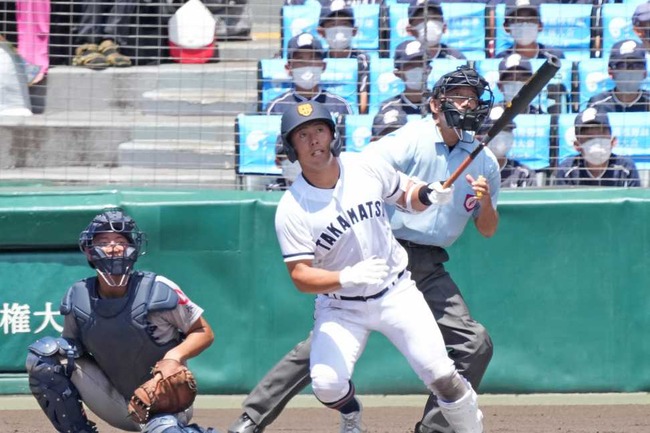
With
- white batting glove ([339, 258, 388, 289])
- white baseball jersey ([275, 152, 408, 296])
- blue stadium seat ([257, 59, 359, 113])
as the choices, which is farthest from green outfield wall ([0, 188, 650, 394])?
white batting glove ([339, 258, 388, 289])

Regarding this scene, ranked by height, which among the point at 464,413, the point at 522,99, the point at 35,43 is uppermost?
the point at 35,43

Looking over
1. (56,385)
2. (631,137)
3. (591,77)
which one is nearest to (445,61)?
(591,77)

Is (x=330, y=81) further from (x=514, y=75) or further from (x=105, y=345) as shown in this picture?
(x=105, y=345)

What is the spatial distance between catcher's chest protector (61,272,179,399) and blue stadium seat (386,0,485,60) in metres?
3.88

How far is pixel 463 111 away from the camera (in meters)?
4.85

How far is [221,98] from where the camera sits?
7859 millimetres

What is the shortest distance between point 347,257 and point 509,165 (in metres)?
2.71

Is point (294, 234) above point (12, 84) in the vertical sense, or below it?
below

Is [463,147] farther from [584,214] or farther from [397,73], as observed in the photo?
[397,73]

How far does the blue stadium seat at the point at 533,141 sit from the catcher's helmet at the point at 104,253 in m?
3.23

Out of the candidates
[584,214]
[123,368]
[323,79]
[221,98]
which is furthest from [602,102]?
[123,368]

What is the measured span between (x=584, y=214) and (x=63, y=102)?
384 cm

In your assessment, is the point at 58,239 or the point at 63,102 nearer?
the point at 58,239

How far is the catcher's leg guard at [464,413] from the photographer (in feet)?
15.0
